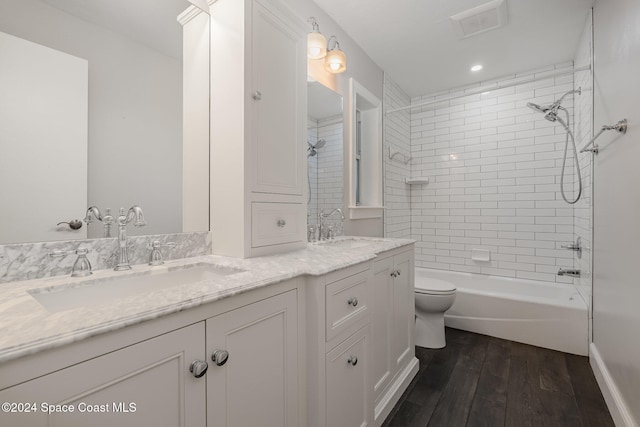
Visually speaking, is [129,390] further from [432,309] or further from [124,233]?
[432,309]

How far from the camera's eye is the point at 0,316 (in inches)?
23.1

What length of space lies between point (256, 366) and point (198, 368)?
0.71 feet

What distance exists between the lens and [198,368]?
2.27 feet

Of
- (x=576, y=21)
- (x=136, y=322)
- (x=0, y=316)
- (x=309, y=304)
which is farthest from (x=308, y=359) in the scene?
(x=576, y=21)

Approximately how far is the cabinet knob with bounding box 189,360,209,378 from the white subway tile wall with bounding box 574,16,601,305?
271 centimetres

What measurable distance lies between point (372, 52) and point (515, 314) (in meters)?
2.66

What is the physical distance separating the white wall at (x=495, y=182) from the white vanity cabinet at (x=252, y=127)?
2572mm

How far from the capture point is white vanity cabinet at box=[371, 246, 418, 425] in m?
1.52

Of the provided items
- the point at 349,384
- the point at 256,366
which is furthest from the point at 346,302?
the point at 256,366

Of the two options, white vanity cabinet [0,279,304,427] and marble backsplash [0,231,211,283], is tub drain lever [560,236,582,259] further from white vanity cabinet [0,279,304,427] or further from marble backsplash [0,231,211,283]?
marble backsplash [0,231,211,283]

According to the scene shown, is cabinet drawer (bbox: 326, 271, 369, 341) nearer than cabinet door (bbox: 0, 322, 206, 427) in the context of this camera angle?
No

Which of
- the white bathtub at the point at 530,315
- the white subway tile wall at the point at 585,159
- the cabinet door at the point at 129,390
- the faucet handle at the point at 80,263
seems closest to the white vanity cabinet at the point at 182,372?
the cabinet door at the point at 129,390

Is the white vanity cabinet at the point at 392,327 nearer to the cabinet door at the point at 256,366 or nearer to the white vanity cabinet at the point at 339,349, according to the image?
the white vanity cabinet at the point at 339,349

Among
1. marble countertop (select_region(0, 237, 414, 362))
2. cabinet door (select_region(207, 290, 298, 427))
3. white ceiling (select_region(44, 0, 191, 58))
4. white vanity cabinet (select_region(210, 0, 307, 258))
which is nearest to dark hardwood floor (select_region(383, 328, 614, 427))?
cabinet door (select_region(207, 290, 298, 427))
